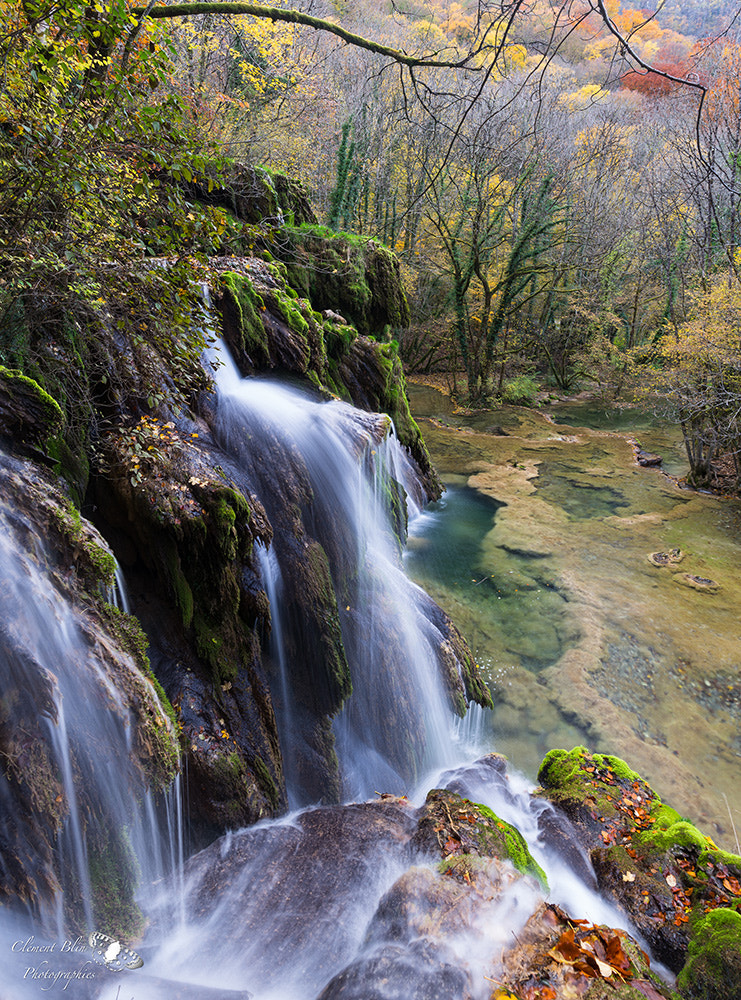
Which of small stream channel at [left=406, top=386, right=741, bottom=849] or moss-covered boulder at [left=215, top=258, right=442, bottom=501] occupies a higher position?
moss-covered boulder at [left=215, top=258, right=442, bottom=501]

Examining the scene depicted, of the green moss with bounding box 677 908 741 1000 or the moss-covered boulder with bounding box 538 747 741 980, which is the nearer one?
the green moss with bounding box 677 908 741 1000

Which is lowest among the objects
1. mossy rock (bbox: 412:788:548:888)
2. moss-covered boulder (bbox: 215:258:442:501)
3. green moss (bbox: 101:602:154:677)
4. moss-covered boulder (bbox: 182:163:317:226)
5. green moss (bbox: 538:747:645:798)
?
green moss (bbox: 538:747:645:798)

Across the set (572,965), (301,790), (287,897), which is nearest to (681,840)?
(572,965)

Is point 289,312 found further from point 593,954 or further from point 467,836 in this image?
point 593,954

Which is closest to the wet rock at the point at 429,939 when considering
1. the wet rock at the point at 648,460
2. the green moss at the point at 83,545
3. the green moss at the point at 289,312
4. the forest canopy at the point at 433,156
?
the green moss at the point at 83,545

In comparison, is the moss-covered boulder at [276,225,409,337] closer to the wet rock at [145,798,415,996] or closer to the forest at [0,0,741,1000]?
the forest at [0,0,741,1000]

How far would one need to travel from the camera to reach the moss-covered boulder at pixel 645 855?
11.0 ft

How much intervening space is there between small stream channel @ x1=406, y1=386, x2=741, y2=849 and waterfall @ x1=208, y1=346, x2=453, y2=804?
122 cm

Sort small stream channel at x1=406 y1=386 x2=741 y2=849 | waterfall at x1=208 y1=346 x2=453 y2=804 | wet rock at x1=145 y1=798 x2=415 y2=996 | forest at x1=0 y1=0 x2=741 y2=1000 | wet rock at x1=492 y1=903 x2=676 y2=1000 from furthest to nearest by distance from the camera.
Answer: small stream channel at x1=406 y1=386 x2=741 y2=849
waterfall at x1=208 y1=346 x2=453 y2=804
wet rock at x1=145 y1=798 x2=415 y2=996
forest at x1=0 y1=0 x2=741 y2=1000
wet rock at x1=492 y1=903 x2=676 y2=1000

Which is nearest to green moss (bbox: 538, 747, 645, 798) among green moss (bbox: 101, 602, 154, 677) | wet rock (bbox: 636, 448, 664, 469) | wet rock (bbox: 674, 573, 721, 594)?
green moss (bbox: 101, 602, 154, 677)

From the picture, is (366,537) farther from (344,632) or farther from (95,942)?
(95,942)

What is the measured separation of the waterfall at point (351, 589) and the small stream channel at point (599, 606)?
4.01ft

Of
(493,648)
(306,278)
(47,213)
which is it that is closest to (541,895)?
(493,648)

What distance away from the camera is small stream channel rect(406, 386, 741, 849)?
5969mm
